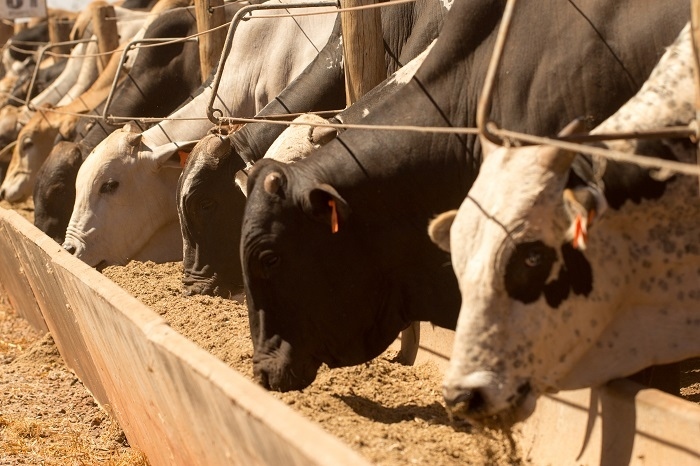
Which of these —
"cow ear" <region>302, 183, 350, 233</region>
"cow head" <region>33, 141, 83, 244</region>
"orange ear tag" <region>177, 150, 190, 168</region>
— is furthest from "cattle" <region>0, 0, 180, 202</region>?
"cow ear" <region>302, 183, 350, 233</region>

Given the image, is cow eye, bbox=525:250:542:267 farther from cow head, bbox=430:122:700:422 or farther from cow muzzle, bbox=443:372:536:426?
cow muzzle, bbox=443:372:536:426

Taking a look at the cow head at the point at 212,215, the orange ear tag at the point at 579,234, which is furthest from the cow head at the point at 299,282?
the cow head at the point at 212,215

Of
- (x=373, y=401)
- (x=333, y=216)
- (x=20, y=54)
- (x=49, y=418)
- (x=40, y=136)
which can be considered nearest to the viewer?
(x=333, y=216)

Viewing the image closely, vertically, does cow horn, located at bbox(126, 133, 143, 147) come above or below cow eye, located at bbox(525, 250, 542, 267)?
below

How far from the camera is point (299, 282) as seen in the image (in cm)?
509

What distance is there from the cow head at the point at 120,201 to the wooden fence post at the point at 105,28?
4156mm

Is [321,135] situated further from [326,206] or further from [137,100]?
[137,100]

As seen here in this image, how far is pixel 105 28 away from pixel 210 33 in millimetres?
4008

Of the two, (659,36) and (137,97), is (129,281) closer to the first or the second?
(137,97)

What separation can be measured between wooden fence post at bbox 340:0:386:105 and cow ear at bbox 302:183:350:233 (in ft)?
3.86

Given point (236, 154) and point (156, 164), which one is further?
point (156, 164)

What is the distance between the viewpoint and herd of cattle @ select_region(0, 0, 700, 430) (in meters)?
3.69

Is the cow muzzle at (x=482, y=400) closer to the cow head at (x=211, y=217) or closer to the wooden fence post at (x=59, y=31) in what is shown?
the cow head at (x=211, y=217)

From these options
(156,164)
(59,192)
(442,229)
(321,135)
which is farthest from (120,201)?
(442,229)
